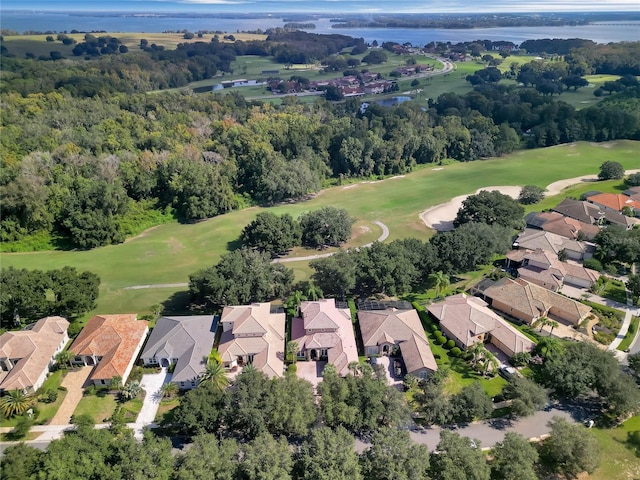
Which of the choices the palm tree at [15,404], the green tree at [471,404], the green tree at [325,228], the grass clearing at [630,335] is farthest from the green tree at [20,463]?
the grass clearing at [630,335]

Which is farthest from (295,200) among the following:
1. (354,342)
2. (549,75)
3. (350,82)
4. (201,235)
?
(549,75)

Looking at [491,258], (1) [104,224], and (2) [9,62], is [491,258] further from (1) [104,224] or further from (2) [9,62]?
(2) [9,62]

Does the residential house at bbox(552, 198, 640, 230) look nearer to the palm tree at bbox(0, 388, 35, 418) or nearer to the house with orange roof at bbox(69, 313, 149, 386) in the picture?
the house with orange roof at bbox(69, 313, 149, 386)

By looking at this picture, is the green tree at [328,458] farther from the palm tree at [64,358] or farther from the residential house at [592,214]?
the residential house at [592,214]

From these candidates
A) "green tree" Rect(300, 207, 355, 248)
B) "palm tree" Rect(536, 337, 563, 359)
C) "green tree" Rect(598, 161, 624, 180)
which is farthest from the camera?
"green tree" Rect(598, 161, 624, 180)

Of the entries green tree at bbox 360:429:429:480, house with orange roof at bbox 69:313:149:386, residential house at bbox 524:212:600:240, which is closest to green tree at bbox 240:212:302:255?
house with orange roof at bbox 69:313:149:386

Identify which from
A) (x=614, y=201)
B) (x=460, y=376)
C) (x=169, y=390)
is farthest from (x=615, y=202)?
(x=169, y=390)
